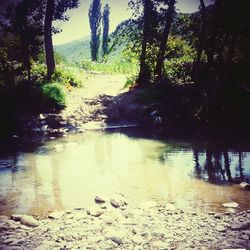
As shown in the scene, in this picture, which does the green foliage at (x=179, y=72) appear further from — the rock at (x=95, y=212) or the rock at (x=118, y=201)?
the rock at (x=95, y=212)

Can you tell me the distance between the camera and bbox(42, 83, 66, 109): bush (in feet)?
51.1

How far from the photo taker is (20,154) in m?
10.8

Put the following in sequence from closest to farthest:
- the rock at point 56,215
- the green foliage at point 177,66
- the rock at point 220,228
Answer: the rock at point 220,228 → the rock at point 56,215 → the green foliage at point 177,66

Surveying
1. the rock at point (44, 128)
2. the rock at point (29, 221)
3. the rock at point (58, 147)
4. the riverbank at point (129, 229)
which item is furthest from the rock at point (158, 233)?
the rock at point (44, 128)

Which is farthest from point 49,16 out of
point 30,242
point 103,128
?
point 30,242

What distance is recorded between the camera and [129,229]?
5.42 metres

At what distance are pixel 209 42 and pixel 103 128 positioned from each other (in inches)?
320

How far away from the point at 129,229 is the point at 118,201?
116 cm

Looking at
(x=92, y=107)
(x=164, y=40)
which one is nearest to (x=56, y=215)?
(x=92, y=107)

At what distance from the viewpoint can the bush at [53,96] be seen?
51.1ft

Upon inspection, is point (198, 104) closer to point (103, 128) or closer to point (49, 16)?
point (103, 128)

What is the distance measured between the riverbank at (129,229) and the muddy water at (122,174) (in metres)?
0.55

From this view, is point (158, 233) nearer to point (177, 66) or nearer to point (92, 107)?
point (92, 107)

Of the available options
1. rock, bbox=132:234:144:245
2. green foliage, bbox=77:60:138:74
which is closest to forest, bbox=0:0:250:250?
rock, bbox=132:234:144:245
